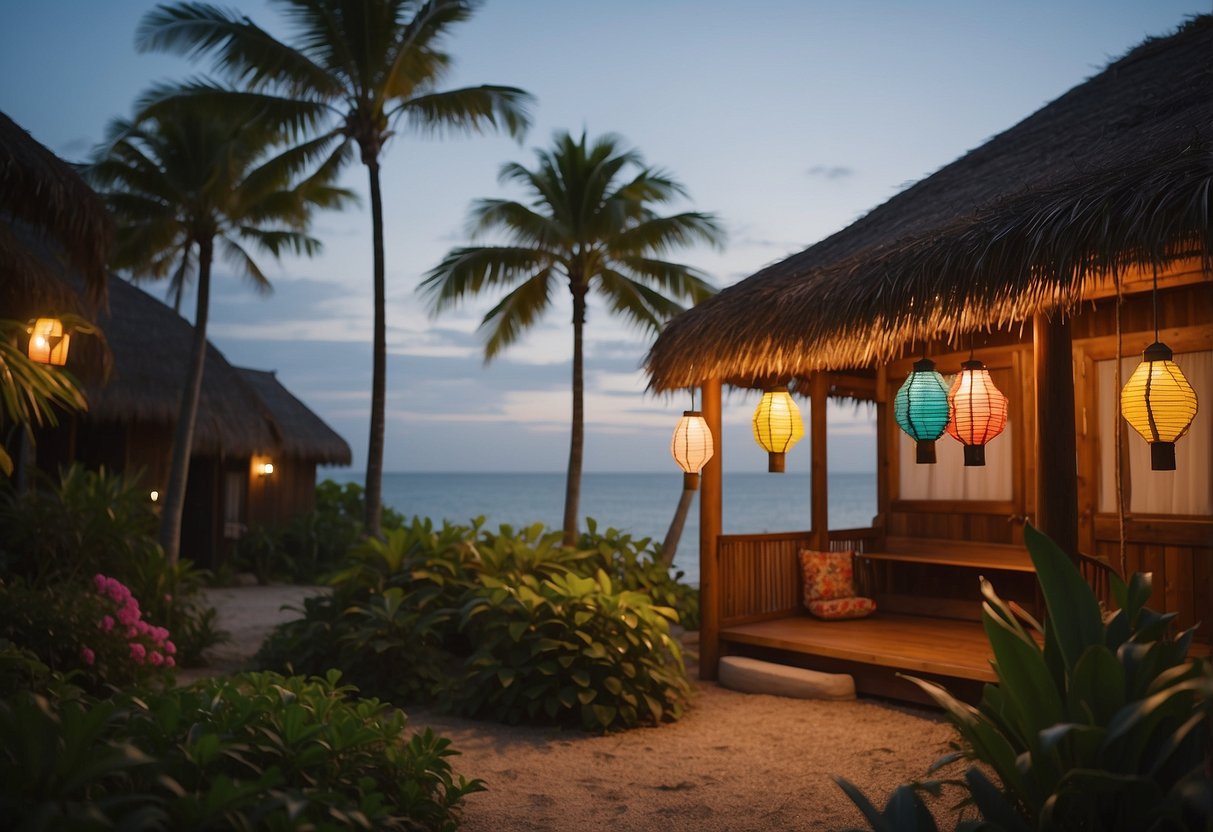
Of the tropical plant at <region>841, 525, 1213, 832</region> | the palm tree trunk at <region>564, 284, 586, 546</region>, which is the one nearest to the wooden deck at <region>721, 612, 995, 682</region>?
the tropical plant at <region>841, 525, 1213, 832</region>

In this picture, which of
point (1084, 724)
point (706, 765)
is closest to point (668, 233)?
point (706, 765)

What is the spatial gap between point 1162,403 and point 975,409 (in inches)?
34.9

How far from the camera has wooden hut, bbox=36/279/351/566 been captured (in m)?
12.2

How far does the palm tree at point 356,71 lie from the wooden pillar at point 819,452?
15.8ft

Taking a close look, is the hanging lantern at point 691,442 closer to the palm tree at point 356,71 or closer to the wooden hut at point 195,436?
the palm tree at point 356,71

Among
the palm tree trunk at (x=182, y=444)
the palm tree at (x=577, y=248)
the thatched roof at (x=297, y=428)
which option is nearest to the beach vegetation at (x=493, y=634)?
the palm tree trunk at (x=182, y=444)

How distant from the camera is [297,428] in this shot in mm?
16328

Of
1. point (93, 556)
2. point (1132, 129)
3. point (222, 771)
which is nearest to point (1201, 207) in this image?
point (1132, 129)

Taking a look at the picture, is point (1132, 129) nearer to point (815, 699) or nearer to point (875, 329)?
point (875, 329)

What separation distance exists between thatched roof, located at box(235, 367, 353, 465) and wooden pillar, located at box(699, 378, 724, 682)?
1038cm

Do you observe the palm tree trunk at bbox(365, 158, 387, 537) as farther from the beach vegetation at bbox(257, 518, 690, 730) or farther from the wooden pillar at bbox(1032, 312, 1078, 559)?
the wooden pillar at bbox(1032, 312, 1078, 559)

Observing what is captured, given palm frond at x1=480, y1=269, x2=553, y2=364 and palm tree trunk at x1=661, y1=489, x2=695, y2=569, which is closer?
palm tree trunk at x1=661, y1=489, x2=695, y2=569

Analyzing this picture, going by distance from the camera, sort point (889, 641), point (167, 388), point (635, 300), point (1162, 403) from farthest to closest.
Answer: point (635, 300) → point (167, 388) → point (889, 641) → point (1162, 403)

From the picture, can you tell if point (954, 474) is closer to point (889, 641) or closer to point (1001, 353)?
point (1001, 353)
